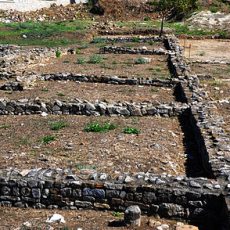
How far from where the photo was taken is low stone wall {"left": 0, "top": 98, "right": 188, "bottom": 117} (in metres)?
13.4

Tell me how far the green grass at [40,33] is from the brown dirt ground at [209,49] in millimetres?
8663

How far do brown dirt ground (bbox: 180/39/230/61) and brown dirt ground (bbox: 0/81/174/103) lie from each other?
1102cm

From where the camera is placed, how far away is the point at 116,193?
783cm

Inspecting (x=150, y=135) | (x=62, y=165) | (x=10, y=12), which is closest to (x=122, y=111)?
(x=150, y=135)

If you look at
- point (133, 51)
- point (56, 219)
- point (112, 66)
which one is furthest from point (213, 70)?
point (56, 219)

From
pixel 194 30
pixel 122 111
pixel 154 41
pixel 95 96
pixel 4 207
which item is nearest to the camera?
pixel 4 207

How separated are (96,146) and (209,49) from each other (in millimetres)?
22485

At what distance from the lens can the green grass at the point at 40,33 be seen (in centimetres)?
3388

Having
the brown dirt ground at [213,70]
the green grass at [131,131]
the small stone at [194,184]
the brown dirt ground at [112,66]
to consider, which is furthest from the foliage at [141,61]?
the small stone at [194,184]

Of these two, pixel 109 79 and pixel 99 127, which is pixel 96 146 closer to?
pixel 99 127

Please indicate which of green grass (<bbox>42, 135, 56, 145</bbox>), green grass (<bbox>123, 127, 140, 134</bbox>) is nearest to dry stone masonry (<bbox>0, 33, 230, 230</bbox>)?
green grass (<bbox>42, 135, 56, 145</bbox>)

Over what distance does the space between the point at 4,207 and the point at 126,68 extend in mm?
14149

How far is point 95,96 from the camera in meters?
15.6

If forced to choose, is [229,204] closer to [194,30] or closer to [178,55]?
[178,55]
